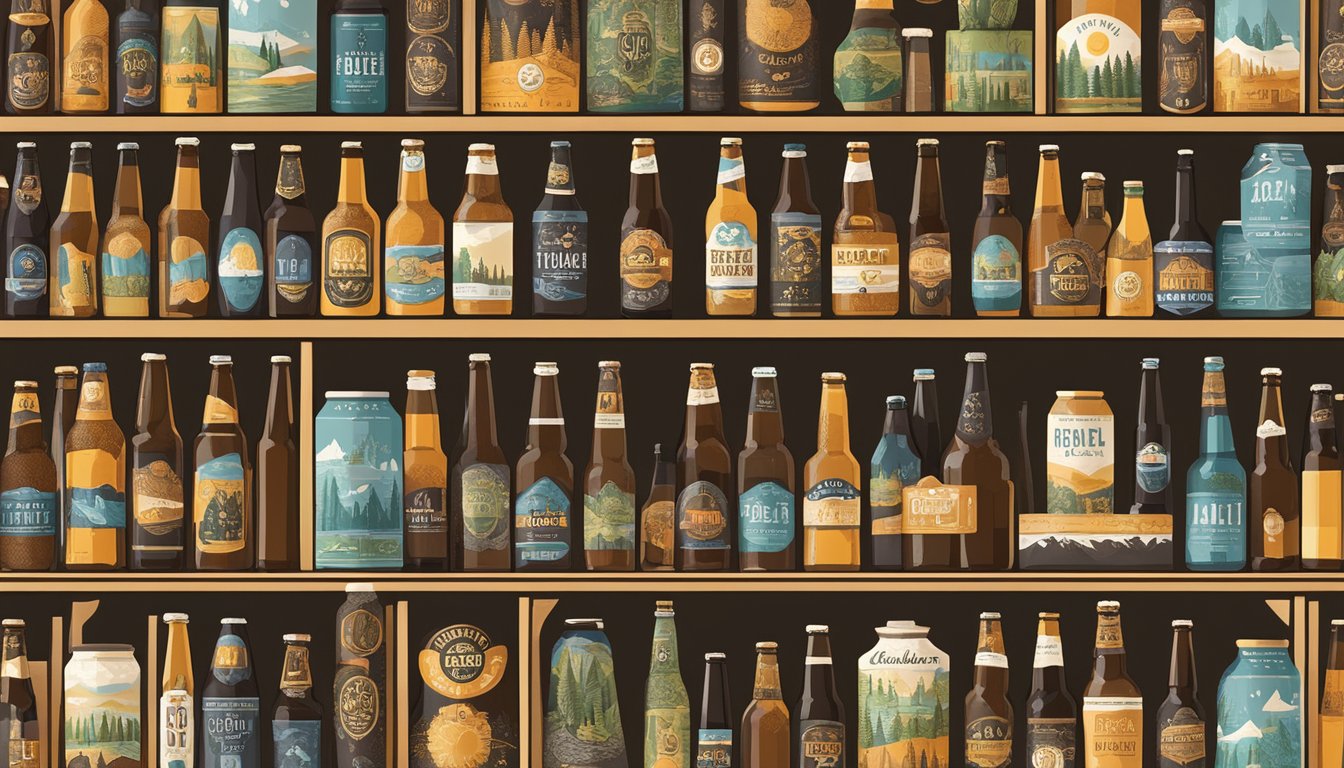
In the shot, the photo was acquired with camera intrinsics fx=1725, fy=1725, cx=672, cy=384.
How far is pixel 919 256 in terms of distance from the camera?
9.05 feet

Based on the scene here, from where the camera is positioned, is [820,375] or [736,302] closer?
[736,302]

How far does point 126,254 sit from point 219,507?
0.43 meters

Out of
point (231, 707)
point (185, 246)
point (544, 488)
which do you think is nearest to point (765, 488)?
point (544, 488)

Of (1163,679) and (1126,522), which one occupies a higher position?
(1126,522)

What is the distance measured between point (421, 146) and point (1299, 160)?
4.61ft

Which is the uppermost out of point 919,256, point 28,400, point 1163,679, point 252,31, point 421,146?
point 252,31

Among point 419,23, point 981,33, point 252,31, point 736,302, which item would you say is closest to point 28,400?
point 252,31

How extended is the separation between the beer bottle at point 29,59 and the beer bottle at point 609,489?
3.30 feet

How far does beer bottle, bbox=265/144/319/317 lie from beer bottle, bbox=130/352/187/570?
0.76 feet

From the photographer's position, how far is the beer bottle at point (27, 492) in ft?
8.86

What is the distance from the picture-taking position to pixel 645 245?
2752mm

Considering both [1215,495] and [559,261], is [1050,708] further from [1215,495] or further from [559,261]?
[559,261]

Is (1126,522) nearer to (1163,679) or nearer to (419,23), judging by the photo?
(1163,679)

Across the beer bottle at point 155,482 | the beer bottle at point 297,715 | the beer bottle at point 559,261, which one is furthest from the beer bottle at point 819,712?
the beer bottle at point 155,482
